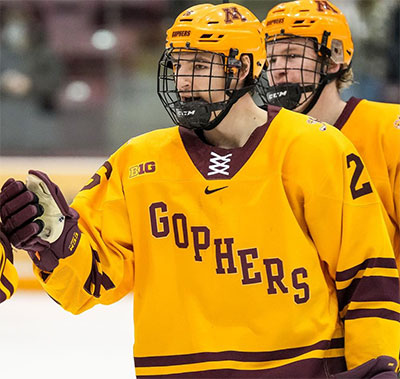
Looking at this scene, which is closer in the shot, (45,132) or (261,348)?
(261,348)

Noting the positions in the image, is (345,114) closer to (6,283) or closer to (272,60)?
(272,60)

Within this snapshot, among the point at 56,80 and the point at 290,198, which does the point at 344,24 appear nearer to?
the point at 290,198

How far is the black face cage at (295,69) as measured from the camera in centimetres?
227

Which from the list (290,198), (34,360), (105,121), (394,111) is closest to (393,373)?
(290,198)

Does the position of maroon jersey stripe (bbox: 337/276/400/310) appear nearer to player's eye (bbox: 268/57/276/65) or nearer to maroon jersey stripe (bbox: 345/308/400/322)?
maroon jersey stripe (bbox: 345/308/400/322)

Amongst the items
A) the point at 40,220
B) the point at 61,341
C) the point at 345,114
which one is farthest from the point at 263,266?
the point at 61,341

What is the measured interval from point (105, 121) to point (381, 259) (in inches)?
137

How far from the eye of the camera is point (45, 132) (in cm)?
518

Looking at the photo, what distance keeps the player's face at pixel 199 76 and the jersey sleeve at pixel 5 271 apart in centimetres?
49

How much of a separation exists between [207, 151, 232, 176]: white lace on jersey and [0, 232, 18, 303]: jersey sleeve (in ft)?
1.51

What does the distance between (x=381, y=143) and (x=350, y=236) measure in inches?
20.5

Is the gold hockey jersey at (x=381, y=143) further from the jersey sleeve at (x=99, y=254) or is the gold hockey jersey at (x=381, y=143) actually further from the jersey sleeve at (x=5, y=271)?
the jersey sleeve at (x=5, y=271)

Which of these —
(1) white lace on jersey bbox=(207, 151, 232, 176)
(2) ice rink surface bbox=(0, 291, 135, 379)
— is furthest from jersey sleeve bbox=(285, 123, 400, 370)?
(2) ice rink surface bbox=(0, 291, 135, 379)

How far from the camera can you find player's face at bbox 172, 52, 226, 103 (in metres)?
1.83
